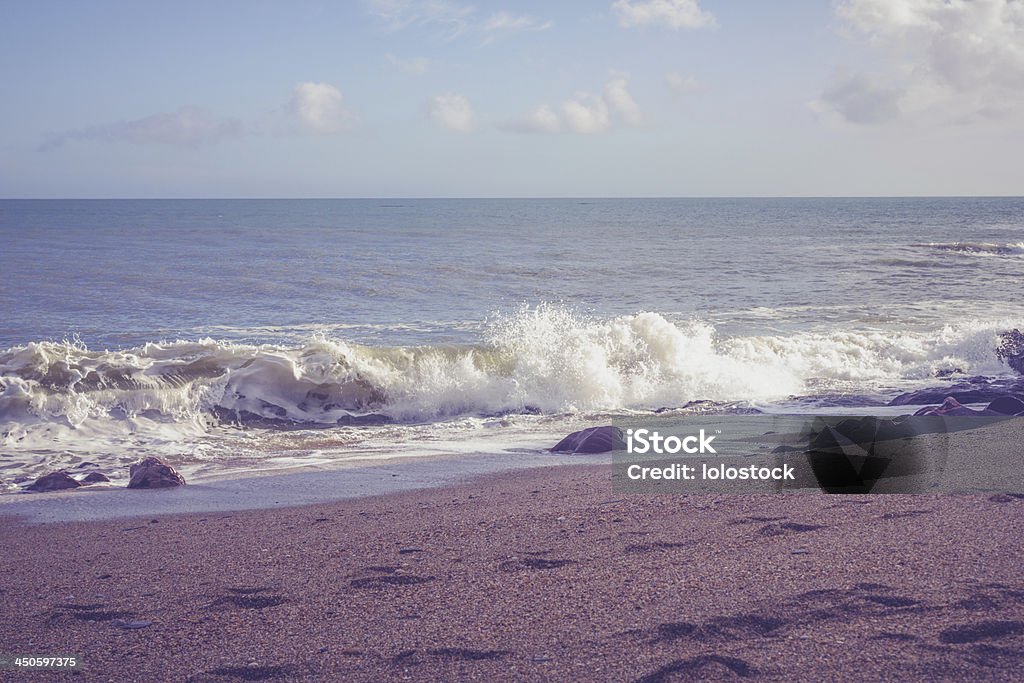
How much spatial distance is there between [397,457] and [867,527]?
4.88 meters

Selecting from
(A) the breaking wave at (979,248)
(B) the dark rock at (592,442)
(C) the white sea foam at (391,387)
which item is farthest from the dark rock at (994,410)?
(A) the breaking wave at (979,248)

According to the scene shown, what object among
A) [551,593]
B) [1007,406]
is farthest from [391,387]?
[551,593]

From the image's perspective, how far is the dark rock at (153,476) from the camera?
716 cm

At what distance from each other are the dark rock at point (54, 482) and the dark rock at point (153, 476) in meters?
0.49

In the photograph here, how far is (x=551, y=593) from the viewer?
3.92 m

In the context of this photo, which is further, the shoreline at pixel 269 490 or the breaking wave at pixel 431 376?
the breaking wave at pixel 431 376

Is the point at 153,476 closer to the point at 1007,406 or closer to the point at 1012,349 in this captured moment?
the point at 1007,406

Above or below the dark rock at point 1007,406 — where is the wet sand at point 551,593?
below

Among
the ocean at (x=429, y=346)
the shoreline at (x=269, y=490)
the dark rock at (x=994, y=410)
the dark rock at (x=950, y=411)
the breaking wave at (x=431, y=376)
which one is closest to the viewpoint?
the shoreline at (x=269, y=490)

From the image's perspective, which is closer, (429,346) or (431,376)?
(431,376)

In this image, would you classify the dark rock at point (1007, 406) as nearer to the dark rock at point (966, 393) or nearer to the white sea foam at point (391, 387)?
the dark rock at point (966, 393)

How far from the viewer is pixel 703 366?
12.8m

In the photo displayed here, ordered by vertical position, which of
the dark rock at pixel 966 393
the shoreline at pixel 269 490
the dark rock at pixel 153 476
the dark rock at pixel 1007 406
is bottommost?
the shoreline at pixel 269 490

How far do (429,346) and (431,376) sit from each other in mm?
2710
